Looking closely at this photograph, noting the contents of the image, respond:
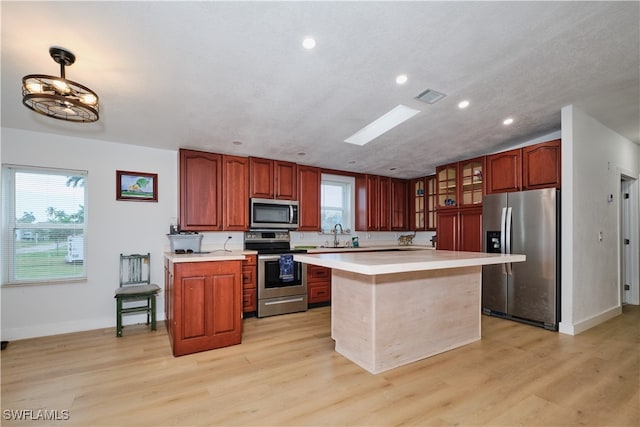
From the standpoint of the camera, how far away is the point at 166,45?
6.24 ft

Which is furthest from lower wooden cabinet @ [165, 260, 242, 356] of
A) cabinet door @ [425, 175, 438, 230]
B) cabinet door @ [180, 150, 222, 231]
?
cabinet door @ [425, 175, 438, 230]

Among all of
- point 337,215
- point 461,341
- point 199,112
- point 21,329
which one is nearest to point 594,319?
point 461,341

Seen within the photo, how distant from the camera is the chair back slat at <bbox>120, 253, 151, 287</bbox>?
3.82 metres

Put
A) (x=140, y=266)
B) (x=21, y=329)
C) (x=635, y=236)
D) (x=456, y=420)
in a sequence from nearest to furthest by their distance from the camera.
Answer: (x=456, y=420) → (x=21, y=329) → (x=140, y=266) → (x=635, y=236)

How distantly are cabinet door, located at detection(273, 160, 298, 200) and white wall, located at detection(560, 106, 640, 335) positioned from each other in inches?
136

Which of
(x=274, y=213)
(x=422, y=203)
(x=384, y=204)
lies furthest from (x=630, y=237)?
(x=274, y=213)

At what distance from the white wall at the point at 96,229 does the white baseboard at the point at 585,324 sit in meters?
4.81

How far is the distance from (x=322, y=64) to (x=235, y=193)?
265 centimetres

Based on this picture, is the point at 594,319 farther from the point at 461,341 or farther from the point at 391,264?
the point at 391,264

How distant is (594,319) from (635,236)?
2001 millimetres

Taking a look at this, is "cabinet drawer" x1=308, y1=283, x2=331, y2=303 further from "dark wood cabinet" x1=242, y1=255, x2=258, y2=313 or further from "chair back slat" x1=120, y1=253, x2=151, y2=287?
"chair back slat" x1=120, y1=253, x2=151, y2=287

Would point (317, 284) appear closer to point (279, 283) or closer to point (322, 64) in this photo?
point (279, 283)

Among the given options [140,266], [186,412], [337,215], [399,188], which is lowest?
[186,412]

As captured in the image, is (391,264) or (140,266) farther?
(140,266)
